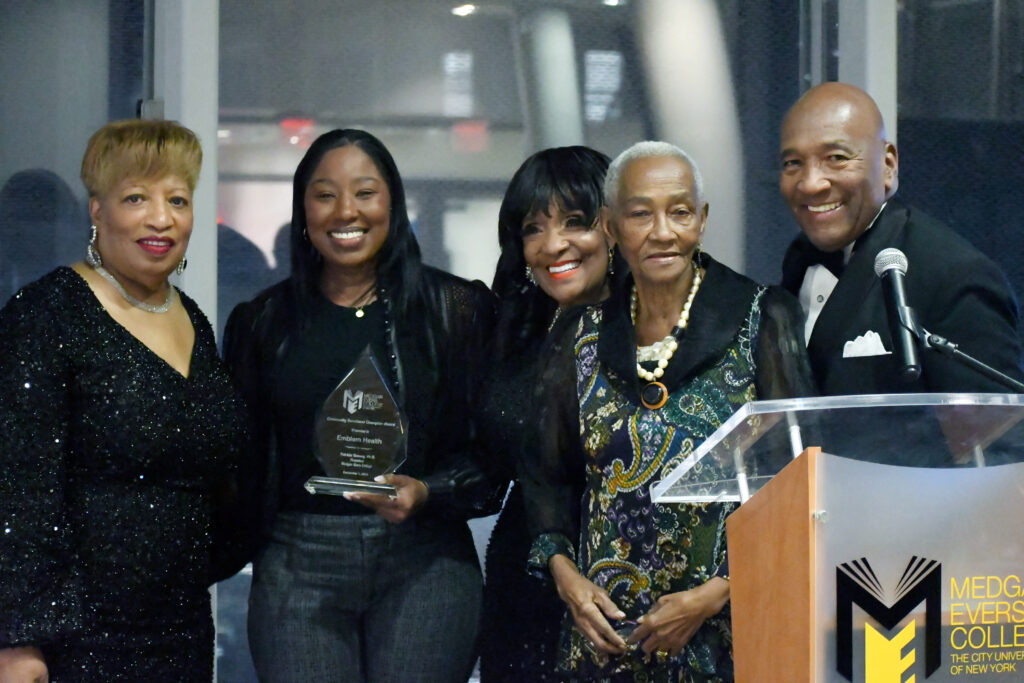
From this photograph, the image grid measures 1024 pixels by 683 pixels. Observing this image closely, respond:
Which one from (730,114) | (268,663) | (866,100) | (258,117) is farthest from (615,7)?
(268,663)

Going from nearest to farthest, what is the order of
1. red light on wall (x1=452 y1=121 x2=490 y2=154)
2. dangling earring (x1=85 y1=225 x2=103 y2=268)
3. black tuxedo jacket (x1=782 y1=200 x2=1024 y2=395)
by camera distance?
black tuxedo jacket (x1=782 y1=200 x2=1024 y2=395) → dangling earring (x1=85 y1=225 x2=103 y2=268) → red light on wall (x1=452 y1=121 x2=490 y2=154)

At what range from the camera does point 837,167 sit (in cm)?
265

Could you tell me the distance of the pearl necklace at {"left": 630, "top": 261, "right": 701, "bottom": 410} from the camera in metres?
2.28

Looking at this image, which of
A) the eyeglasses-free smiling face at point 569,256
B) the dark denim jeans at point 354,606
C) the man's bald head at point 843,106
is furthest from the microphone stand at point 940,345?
the dark denim jeans at point 354,606

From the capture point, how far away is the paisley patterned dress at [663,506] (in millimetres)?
2232

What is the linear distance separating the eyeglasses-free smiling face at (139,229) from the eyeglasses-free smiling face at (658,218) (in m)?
0.95

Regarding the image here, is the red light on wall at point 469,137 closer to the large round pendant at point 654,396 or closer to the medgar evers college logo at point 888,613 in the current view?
the large round pendant at point 654,396

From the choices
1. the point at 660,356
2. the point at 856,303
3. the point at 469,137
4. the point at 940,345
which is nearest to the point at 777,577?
the point at 940,345

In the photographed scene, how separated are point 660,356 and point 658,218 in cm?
28

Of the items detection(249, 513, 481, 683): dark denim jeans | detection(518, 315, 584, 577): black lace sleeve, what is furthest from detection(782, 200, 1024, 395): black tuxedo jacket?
detection(249, 513, 481, 683): dark denim jeans

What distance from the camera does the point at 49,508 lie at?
233 cm

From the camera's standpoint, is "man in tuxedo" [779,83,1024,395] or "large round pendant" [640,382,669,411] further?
"man in tuxedo" [779,83,1024,395]

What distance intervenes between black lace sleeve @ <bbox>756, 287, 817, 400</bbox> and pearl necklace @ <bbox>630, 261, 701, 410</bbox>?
15cm

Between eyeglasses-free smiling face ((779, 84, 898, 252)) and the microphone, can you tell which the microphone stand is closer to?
the microphone
